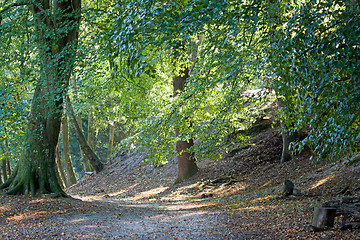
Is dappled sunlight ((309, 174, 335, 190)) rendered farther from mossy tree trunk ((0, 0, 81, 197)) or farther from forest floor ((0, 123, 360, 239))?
mossy tree trunk ((0, 0, 81, 197))

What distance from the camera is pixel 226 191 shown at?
13422mm

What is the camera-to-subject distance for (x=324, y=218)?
5871mm

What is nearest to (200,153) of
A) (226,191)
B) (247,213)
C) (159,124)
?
(159,124)

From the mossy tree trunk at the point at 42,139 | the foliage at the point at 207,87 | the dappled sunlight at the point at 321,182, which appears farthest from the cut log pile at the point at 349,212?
the mossy tree trunk at the point at 42,139

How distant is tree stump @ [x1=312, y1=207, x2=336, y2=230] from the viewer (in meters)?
5.87

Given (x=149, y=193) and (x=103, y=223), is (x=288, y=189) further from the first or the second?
(x=149, y=193)

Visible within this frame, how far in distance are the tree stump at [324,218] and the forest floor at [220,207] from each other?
0.43ft

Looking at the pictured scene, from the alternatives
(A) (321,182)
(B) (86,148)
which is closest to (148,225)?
(A) (321,182)

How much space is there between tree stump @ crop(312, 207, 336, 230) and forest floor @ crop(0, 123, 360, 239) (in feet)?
0.43

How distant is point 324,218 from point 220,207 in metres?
4.57

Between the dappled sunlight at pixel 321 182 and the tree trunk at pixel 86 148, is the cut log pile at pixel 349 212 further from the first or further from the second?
the tree trunk at pixel 86 148

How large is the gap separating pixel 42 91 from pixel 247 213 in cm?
717

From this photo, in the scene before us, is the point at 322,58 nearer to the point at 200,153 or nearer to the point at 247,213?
the point at 247,213

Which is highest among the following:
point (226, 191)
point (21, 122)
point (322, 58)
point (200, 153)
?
point (21, 122)
